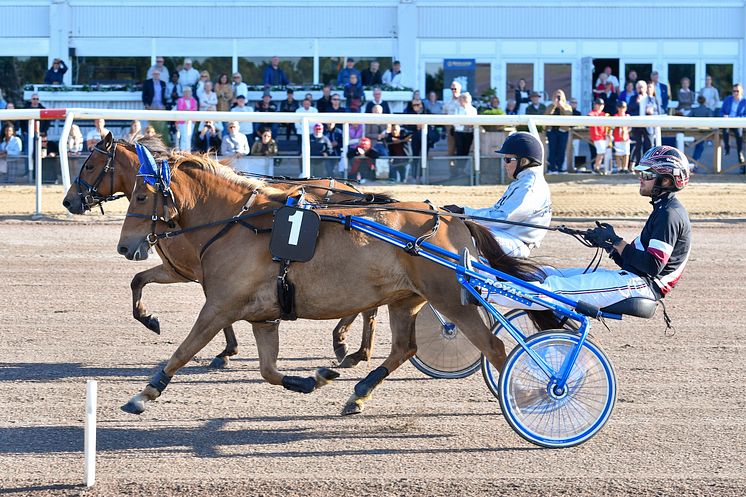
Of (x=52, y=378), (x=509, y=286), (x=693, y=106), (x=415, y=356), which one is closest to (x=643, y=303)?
(x=509, y=286)

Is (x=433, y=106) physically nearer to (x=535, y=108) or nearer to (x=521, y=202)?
(x=535, y=108)

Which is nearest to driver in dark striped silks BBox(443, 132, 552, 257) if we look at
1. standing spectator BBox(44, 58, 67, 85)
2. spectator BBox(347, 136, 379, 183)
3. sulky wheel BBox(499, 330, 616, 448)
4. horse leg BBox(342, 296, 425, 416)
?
horse leg BBox(342, 296, 425, 416)


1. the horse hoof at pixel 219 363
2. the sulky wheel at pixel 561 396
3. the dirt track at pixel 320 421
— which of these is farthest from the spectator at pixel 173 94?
the sulky wheel at pixel 561 396

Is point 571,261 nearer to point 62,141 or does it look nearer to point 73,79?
point 62,141

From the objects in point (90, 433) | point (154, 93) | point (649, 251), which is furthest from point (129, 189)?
point (154, 93)

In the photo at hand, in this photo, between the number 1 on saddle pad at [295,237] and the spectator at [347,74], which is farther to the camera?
the spectator at [347,74]

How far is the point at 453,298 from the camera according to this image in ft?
20.7

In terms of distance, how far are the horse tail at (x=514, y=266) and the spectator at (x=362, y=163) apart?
28.4ft

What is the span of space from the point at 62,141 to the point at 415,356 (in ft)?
25.0

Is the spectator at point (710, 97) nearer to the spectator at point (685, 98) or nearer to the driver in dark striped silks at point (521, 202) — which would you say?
the spectator at point (685, 98)

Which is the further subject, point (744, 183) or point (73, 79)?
point (73, 79)

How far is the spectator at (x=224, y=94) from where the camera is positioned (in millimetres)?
19188

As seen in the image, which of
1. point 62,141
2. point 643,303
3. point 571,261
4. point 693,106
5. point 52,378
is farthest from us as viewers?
point 693,106

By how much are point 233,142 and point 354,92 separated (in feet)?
17.3
